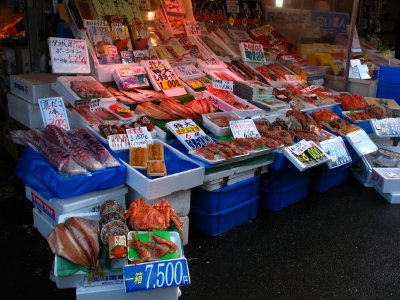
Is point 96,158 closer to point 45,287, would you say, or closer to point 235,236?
point 45,287

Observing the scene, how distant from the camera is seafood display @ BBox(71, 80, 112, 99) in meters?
4.10

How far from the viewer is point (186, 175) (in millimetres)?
3260

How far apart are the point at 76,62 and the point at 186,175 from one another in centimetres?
222

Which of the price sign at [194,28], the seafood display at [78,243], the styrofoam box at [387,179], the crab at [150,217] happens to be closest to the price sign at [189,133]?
the crab at [150,217]

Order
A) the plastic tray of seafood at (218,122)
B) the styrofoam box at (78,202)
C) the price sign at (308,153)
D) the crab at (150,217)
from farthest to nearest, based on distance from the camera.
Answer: the plastic tray of seafood at (218,122)
the price sign at (308,153)
the styrofoam box at (78,202)
the crab at (150,217)

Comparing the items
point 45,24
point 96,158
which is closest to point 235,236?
point 96,158

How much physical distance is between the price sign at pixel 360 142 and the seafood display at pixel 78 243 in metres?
3.52

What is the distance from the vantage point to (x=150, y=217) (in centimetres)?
246

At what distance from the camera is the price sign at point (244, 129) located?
410 centimetres

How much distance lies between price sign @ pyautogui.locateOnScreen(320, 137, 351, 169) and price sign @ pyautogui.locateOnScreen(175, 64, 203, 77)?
6.81 feet

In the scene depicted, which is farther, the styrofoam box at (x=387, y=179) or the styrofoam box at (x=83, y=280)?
the styrofoam box at (x=387, y=179)

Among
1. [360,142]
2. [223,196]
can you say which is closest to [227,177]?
[223,196]

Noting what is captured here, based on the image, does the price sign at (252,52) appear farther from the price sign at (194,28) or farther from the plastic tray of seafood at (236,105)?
the plastic tray of seafood at (236,105)

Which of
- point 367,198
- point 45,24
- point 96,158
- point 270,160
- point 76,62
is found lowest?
point 367,198
